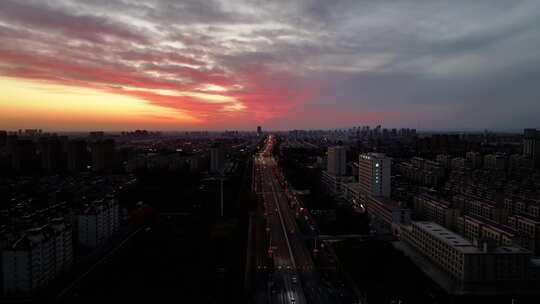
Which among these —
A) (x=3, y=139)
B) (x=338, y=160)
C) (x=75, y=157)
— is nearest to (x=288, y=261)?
(x=338, y=160)

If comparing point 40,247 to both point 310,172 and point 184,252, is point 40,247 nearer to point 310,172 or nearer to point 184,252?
point 184,252

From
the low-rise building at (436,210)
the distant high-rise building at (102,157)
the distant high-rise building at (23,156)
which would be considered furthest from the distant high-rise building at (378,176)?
the distant high-rise building at (23,156)

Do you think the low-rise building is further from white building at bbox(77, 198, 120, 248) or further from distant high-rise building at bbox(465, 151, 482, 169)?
→ distant high-rise building at bbox(465, 151, 482, 169)

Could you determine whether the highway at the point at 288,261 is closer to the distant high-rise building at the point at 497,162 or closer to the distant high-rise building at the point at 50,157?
the distant high-rise building at the point at 497,162

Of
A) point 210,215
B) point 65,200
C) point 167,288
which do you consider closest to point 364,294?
point 167,288

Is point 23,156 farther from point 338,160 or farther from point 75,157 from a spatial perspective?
point 338,160

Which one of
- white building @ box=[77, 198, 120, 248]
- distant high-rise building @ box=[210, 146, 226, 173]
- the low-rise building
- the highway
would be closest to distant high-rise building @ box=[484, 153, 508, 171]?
the low-rise building

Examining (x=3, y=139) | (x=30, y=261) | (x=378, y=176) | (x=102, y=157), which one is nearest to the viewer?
(x=30, y=261)
